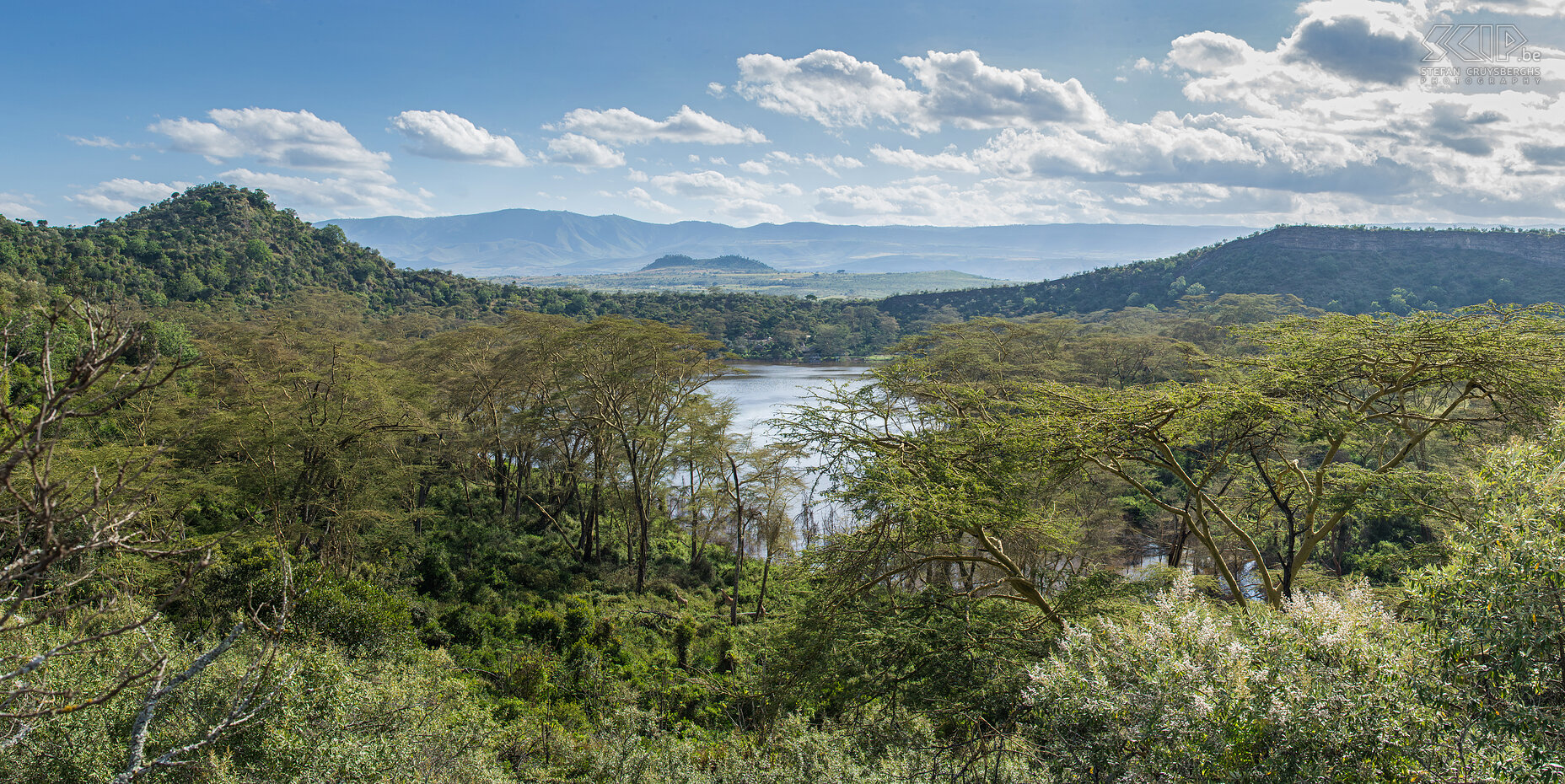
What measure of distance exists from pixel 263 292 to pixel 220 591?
3937cm

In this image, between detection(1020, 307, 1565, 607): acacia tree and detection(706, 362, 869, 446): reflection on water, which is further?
detection(706, 362, 869, 446): reflection on water

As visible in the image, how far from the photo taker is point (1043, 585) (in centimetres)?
963

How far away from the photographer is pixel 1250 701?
3.51 meters

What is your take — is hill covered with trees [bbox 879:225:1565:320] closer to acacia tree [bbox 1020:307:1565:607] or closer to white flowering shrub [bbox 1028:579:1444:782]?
acacia tree [bbox 1020:307:1565:607]

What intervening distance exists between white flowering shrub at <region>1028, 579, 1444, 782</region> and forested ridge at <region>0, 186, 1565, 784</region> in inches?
0.9

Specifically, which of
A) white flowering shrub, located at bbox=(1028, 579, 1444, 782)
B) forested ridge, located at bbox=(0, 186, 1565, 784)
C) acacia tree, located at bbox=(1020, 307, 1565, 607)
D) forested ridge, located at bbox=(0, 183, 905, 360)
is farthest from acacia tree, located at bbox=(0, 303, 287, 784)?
forested ridge, located at bbox=(0, 183, 905, 360)

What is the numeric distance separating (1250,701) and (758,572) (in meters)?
14.9

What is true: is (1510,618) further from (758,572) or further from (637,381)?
(758,572)

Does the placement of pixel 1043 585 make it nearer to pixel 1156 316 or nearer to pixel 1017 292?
pixel 1156 316

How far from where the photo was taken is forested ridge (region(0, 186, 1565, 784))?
10.8 feet

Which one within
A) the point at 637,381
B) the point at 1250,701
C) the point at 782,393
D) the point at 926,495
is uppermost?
the point at 637,381

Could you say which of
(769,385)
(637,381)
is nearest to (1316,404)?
(637,381)

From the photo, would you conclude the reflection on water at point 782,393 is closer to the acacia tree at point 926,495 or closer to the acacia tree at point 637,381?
the acacia tree at point 637,381

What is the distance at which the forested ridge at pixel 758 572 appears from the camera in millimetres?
3287
